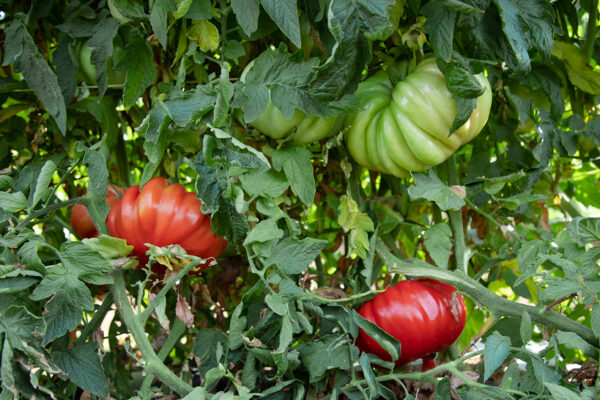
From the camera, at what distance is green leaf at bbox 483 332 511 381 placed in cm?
52

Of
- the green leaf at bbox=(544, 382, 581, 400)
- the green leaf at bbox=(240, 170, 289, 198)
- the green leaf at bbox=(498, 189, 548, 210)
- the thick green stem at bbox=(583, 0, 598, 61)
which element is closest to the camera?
the green leaf at bbox=(544, 382, 581, 400)

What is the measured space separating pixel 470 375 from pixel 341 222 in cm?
22

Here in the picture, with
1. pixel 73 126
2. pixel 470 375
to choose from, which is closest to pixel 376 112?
pixel 470 375

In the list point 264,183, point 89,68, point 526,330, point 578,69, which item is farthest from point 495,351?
point 89,68

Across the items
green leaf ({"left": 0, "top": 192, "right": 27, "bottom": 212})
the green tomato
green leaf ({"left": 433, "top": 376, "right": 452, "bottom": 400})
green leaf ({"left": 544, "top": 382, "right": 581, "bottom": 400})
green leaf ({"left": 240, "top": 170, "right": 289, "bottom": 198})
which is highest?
the green tomato

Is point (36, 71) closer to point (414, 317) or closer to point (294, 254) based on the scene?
point (294, 254)

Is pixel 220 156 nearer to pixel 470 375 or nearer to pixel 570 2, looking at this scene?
pixel 470 375

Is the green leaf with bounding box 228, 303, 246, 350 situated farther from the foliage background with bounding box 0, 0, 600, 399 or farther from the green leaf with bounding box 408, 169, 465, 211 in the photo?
the green leaf with bounding box 408, 169, 465, 211

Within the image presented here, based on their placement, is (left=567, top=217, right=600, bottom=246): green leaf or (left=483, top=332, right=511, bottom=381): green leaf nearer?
(left=483, top=332, right=511, bottom=381): green leaf

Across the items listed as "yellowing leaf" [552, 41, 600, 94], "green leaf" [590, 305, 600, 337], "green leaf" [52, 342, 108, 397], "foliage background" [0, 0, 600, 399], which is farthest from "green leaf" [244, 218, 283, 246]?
"yellowing leaf" [552, 41, 600, 94]

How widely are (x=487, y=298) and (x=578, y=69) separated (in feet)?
1.31

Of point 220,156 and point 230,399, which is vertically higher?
point 220,156

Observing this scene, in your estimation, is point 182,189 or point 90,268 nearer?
point 90,268

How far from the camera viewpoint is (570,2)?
81cm
